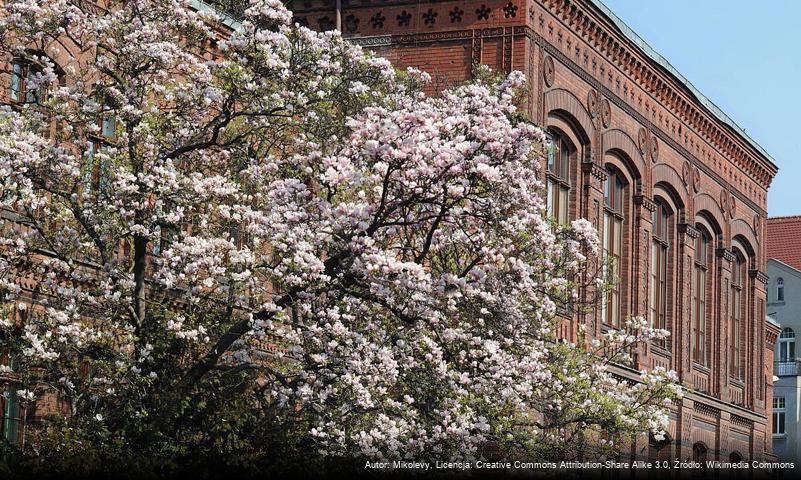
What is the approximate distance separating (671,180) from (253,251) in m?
24.2

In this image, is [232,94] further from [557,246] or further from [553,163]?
[553,163]

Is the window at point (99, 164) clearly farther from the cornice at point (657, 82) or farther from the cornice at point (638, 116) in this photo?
the cornice at point (657, 82)

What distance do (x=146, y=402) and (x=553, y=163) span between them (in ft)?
57.5

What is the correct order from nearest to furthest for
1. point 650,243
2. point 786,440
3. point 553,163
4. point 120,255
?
point 120,255
point 553,163
point 650,243
point 786,440

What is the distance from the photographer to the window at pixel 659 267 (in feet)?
140

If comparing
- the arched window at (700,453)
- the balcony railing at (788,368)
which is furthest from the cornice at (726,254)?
the balcony railing at (788,368)

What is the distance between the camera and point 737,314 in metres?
50.6

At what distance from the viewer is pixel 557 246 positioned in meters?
23.2

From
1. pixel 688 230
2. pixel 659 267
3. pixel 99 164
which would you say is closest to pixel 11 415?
pixel 99 164

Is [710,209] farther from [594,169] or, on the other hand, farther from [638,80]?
[594,169]

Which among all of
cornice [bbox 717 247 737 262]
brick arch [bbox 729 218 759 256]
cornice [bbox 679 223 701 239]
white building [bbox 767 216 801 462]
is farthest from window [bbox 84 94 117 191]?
white building [bbox 767 216 801 462]

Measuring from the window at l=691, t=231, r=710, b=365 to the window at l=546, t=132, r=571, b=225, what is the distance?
10589 mm

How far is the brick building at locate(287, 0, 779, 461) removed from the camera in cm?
3331

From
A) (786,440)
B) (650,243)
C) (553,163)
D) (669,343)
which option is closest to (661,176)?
(650,243)
